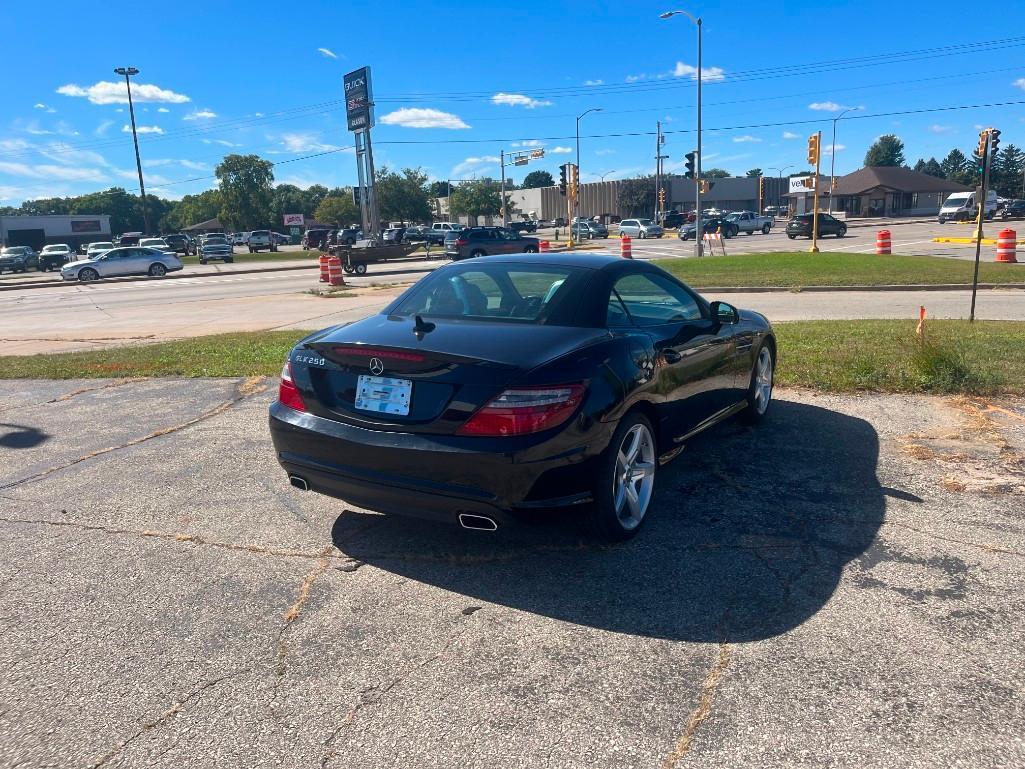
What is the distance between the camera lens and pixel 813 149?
31.5 meters

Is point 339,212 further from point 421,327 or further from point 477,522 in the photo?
point 477,522

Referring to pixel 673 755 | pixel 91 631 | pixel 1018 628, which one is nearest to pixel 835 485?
pixel 1018 628

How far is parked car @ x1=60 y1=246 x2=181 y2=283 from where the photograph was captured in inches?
1476

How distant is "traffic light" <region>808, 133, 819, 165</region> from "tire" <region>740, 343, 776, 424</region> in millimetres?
27938

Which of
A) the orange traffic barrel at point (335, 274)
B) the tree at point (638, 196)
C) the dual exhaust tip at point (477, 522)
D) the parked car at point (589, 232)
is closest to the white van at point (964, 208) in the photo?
the parked car at point (589, 232)

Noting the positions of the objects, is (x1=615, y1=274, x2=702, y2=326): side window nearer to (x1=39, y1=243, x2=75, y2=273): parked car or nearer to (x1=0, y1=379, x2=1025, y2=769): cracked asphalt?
(x1=0, y1=379, x2=1025, y2=769): cracked asphalt

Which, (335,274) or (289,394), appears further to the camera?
(335,274)

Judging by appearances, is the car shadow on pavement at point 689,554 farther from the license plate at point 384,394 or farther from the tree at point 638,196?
the tree at point 638,196

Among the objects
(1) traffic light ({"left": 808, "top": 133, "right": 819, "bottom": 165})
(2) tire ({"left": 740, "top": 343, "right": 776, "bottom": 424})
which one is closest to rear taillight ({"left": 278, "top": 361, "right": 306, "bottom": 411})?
(2) tire ({"left": 740, "top": 343, "right": 776, "bottom": 424})

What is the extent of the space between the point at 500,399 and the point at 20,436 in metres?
5.14

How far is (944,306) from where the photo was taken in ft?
49.2

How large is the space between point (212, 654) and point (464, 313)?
86.4 inches

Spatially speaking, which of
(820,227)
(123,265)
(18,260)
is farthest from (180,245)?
(820,227)

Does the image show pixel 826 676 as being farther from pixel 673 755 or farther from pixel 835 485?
pixel 835 485
